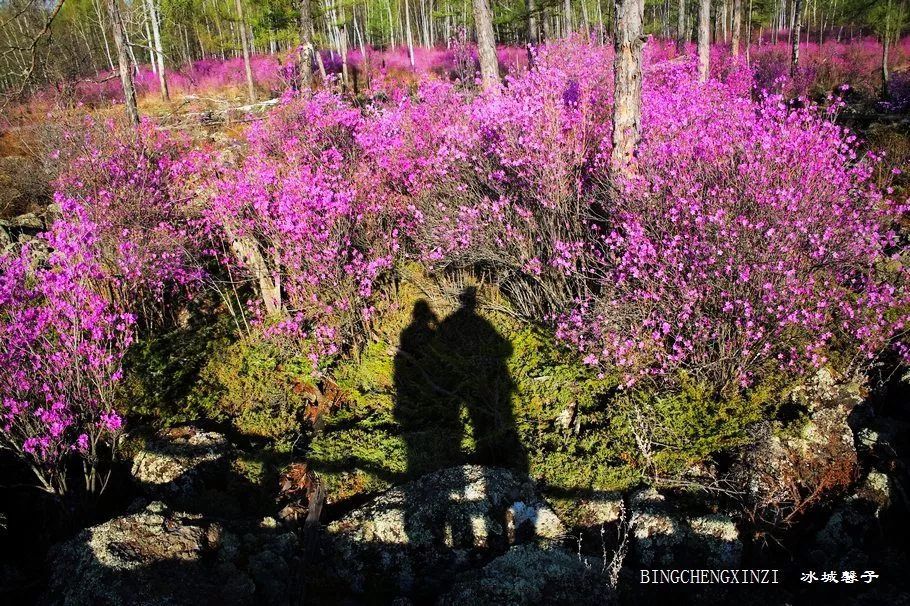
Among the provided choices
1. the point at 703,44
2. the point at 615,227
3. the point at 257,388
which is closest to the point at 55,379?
the point at 257,388

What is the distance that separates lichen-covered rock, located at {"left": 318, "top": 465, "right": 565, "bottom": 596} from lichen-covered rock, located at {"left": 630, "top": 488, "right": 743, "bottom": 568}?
0.52 metres

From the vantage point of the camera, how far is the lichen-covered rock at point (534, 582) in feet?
8.84

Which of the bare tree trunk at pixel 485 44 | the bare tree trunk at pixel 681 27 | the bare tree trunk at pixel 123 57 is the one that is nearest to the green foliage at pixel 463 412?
the bare tree trunk at pixel 485 44

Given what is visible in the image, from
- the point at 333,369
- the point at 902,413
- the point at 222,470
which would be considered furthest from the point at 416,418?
the point at 902,413

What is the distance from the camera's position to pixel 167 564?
2.88 meters

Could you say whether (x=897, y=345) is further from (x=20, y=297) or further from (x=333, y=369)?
(x=20, y=297)

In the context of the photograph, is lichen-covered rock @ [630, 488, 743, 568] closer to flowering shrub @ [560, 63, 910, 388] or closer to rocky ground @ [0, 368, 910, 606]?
rocky ground @ [0, 368, 910, 606]

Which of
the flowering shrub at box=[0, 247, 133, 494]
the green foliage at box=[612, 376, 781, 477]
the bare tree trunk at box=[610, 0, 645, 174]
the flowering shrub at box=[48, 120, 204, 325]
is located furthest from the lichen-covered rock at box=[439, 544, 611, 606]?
the flowering shrub at box=[48, 120, 204, 325]

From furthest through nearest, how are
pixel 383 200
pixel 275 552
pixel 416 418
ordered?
pixel 383 200, pixel 416 418, pixel 275 552

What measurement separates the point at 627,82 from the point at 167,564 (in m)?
5.44

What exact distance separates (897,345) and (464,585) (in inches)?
169

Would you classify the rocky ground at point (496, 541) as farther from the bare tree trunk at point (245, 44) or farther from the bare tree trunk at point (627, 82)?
the bare tree trunk at point (245, 44)

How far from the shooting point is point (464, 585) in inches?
110

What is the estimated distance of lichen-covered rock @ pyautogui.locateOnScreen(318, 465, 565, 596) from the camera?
3.26 meters
